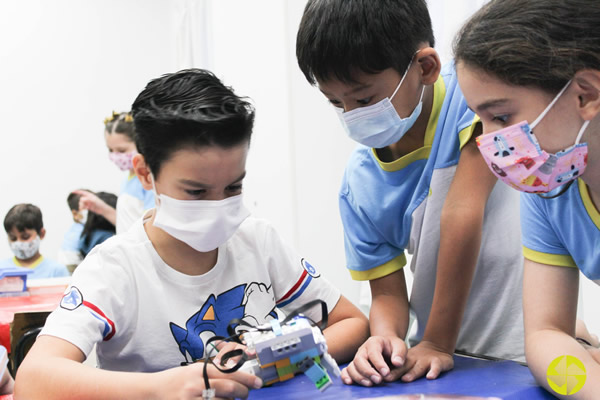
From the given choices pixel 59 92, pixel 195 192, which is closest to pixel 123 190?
pixel 195 192

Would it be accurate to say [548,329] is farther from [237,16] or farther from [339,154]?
[237,16]

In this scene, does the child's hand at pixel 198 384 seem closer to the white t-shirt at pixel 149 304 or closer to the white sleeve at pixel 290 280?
the white t-shirt at pixel 149 304

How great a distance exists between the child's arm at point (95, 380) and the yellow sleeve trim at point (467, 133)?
0.59 metres

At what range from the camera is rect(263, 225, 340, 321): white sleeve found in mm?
1177

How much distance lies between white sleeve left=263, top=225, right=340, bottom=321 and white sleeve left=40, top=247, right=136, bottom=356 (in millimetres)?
287

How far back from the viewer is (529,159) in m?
0.84

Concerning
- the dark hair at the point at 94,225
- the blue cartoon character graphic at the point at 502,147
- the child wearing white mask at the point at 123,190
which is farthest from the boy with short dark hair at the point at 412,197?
the dark hair at the point at 94,225

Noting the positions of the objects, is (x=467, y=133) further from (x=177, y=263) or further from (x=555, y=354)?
(x=177, y=263)

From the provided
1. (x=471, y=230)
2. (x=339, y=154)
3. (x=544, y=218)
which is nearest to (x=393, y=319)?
(x=471, y=230)

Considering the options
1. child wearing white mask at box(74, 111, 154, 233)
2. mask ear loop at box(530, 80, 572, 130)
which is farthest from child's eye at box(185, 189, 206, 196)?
child wearing white mask at box(74, 111, 154, 233)

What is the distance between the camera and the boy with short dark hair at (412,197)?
1022 mm

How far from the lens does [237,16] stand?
349 cm

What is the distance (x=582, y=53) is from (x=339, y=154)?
2.03 meters

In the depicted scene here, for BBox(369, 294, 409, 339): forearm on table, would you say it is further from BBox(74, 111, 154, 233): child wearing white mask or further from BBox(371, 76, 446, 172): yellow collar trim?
BBox(74, 111, 154, 233): child wearing white mask
